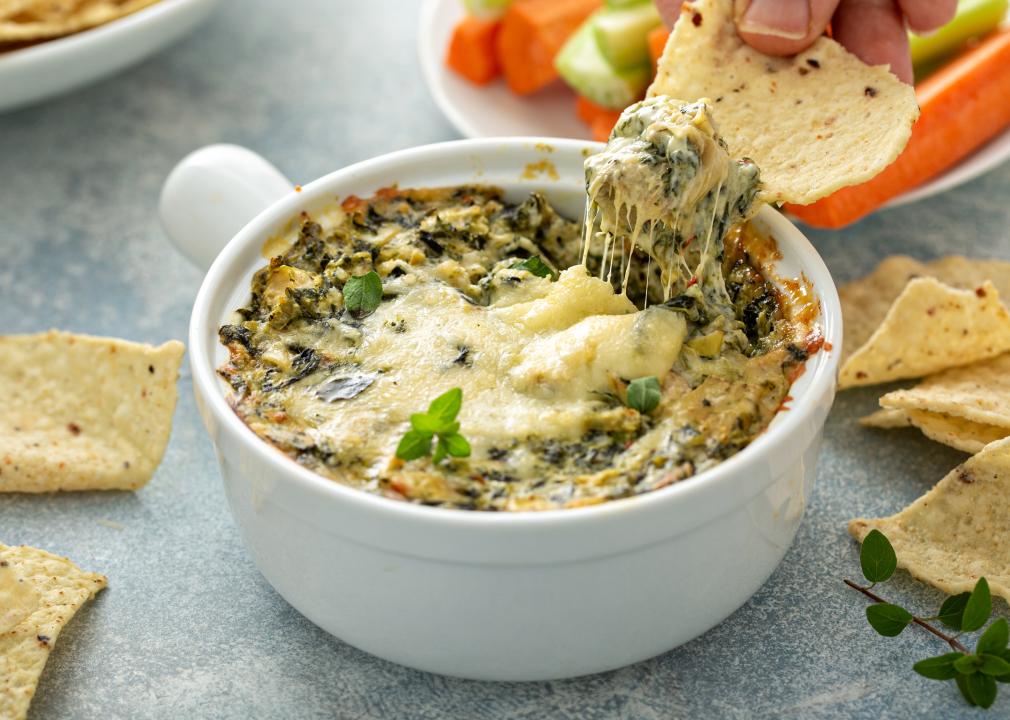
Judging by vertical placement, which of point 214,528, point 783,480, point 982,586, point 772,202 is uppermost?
point 772,202

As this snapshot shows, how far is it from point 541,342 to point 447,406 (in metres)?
0.28

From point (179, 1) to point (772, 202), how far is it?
2.26m

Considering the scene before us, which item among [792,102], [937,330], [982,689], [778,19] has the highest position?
[778,19]

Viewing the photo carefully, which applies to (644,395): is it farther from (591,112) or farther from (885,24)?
(591,112)

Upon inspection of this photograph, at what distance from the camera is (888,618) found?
2.28 m

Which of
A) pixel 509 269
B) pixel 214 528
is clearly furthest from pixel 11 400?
pixel 509 269

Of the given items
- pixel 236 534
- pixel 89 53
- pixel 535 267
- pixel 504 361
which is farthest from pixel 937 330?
pixel 89 53

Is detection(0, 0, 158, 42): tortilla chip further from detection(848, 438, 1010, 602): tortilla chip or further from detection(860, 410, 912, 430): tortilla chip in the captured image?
detection(848, 438, 1010, 602): tortilla chip

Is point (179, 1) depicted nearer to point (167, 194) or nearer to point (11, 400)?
point (167, 194)

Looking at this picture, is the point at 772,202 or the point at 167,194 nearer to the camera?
the point at 772,202

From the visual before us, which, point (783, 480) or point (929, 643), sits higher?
point (783, 480)

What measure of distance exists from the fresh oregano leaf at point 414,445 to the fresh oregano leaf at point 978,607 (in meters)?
1.02

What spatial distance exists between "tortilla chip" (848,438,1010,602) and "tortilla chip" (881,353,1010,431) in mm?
139

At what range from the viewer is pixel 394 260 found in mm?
2486
